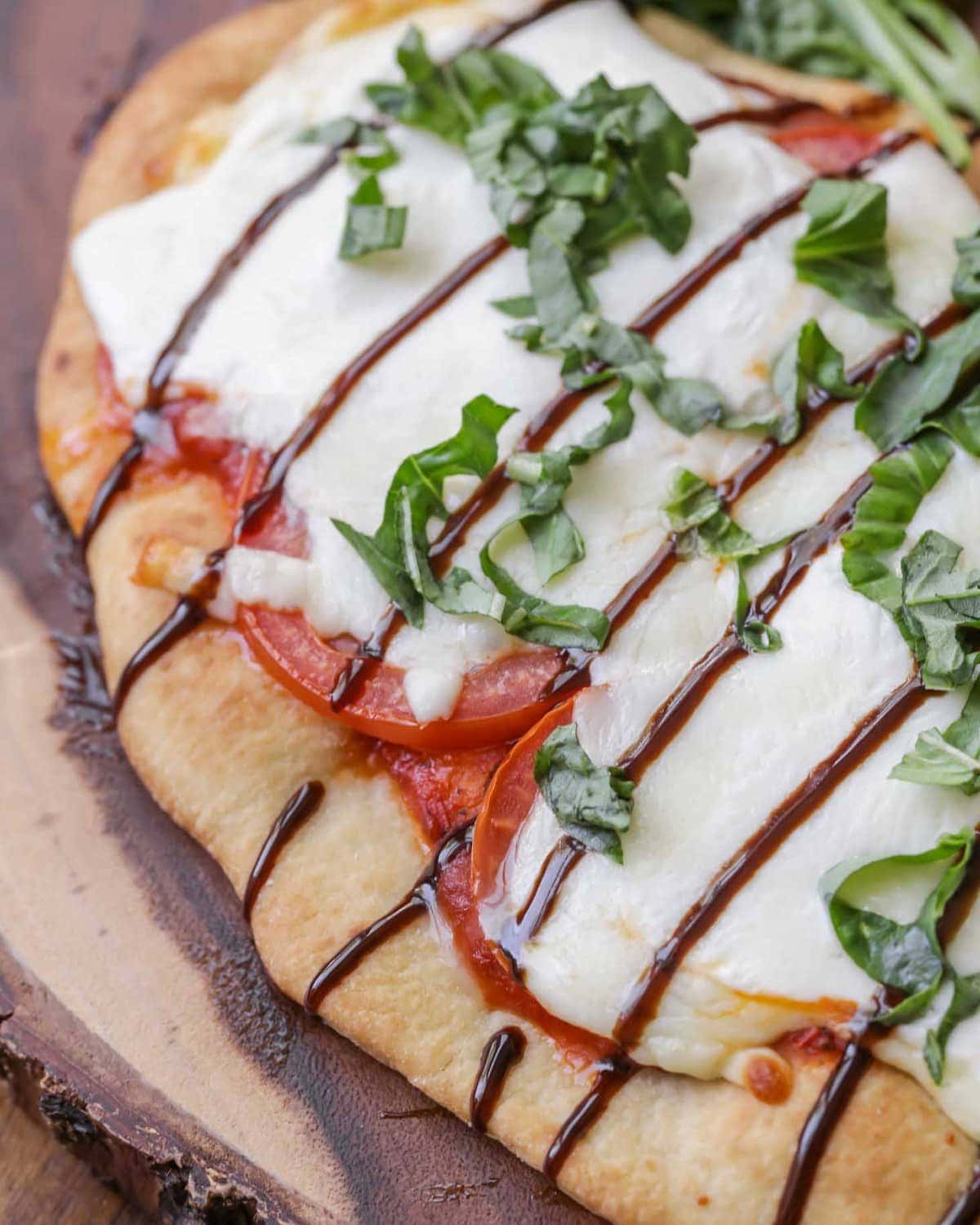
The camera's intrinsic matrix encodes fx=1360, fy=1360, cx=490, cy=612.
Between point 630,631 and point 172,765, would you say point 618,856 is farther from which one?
point 172,765

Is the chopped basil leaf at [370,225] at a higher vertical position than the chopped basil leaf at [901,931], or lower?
higher

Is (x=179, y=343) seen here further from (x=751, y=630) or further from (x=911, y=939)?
(x=911, y=939)

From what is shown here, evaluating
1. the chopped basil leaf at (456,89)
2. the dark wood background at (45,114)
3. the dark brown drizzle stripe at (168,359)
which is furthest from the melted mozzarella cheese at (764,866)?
the dark wood background at (45,114)

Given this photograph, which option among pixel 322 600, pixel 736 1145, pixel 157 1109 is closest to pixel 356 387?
pixel 322 600

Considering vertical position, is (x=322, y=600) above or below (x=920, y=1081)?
above

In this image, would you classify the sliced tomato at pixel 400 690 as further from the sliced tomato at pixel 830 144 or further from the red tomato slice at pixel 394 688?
the sliced tomato at pixel 830 144

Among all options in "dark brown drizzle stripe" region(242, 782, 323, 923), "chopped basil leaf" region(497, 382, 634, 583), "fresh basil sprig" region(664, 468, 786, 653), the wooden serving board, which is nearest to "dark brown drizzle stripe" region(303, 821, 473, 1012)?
the wooden serving board
